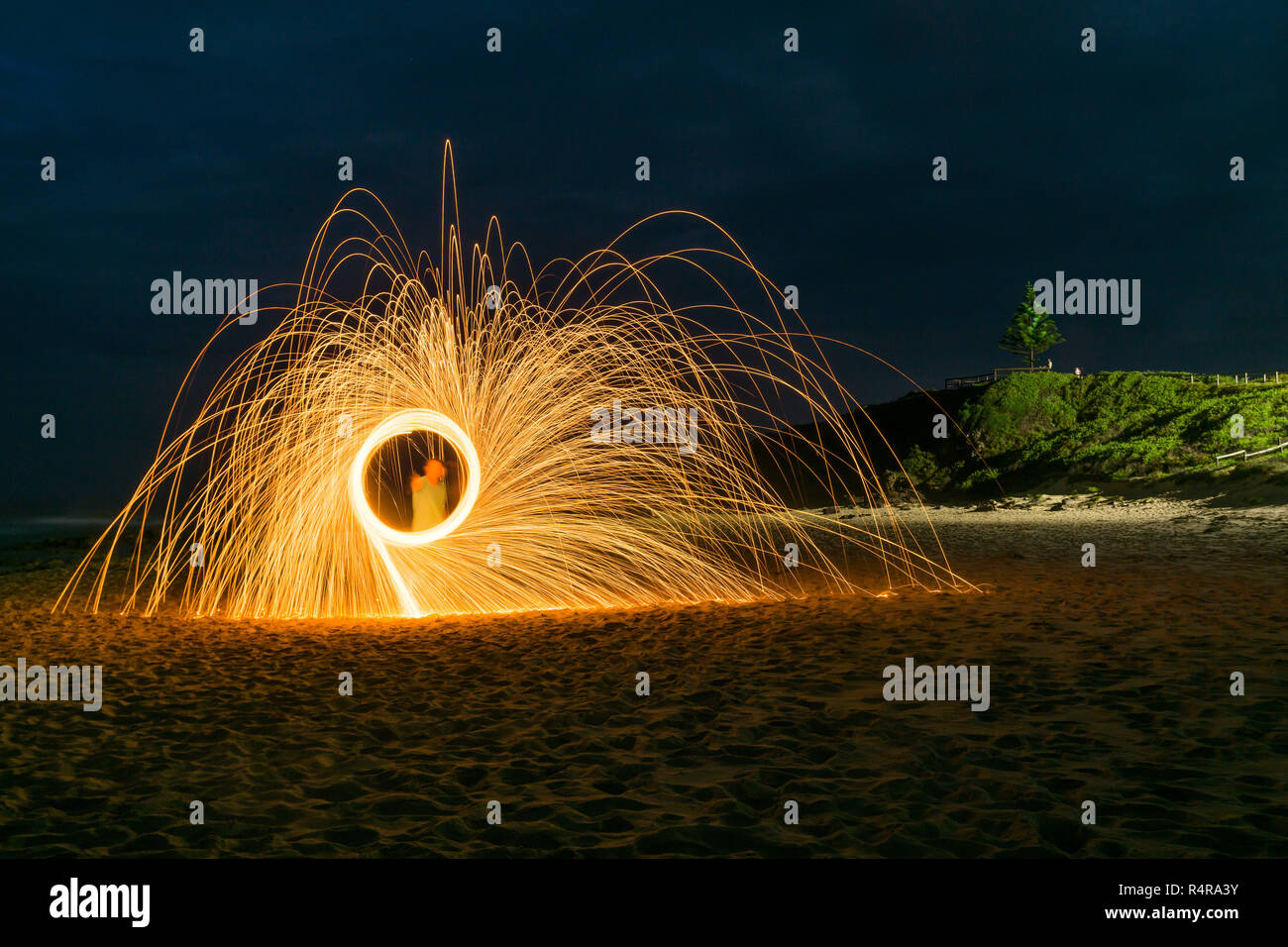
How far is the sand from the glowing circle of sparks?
56.9 inches

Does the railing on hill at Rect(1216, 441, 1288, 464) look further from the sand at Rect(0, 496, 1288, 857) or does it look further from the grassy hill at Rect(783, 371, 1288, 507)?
the sand at Rect(0, 496, 1288, 857)

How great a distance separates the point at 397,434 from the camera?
10680 mm

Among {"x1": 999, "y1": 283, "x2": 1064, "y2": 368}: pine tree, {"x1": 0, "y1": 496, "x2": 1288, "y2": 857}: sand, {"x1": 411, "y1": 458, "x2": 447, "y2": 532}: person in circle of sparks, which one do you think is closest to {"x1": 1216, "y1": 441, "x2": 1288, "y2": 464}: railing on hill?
{"x1": 0, "y1": 496, "x2": 1288, "y2": 857}: sand

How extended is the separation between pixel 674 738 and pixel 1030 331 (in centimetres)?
6662

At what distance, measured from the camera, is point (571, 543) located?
11617 mm

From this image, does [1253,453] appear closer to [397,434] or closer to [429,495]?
[429,495]

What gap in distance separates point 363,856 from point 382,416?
813 centimetres

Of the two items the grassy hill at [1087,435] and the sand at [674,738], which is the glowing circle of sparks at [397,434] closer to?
the sand at [674,738]

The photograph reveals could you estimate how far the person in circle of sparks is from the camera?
11781mm

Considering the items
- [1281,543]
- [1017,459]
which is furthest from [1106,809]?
[1017,459]

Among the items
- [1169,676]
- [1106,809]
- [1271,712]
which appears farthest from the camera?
[1169,676]

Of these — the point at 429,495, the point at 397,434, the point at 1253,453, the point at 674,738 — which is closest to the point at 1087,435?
the point at 1253,453
